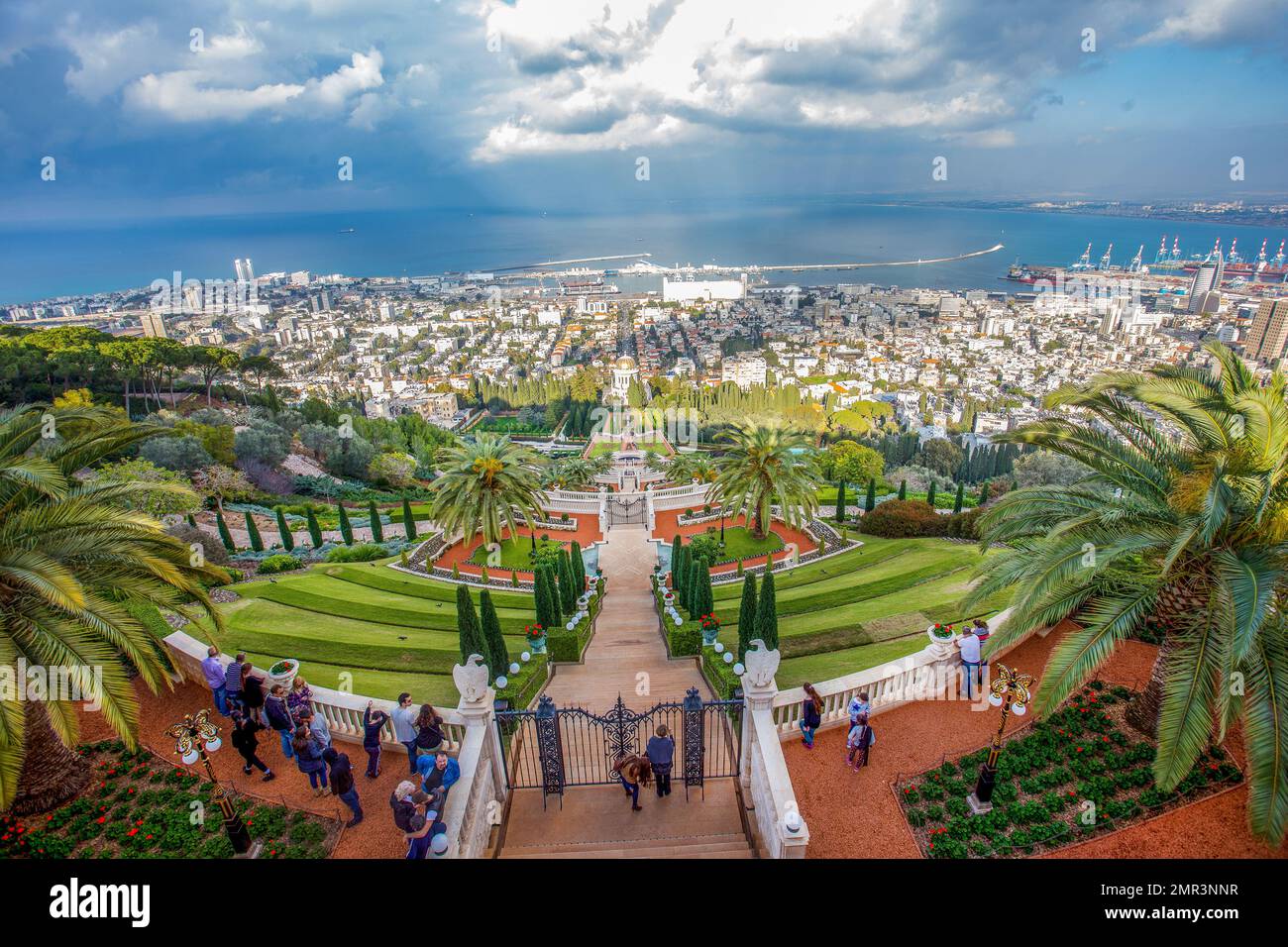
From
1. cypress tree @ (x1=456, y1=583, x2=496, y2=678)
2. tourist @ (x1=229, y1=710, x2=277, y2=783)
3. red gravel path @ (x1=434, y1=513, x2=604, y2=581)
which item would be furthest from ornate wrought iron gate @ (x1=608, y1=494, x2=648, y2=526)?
tourist @ (x1=229, y1=710, x2=277, y2=783)

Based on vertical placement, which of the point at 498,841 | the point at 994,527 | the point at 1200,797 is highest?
the point at 994,527

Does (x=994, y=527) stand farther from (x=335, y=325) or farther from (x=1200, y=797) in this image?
(x=335, y=325)

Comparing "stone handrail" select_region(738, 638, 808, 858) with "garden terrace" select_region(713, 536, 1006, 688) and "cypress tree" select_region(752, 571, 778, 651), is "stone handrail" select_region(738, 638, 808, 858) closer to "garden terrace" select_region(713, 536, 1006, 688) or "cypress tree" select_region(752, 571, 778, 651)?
"cypress tree" select_region(752, 571, 778, 651)

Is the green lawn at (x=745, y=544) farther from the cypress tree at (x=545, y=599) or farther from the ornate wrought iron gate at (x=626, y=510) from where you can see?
the cypress tree at (x=545, y=599)

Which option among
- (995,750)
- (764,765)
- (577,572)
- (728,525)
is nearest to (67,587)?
(764,765)

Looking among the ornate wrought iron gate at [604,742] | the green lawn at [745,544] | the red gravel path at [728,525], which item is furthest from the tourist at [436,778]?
the green lawn at [745,544]
